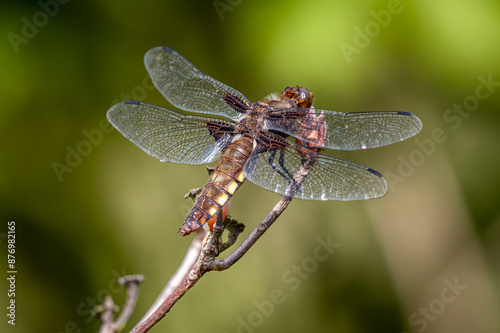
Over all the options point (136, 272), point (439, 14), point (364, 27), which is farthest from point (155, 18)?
point (439, 14)

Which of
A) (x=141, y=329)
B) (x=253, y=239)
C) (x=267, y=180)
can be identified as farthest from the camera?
(x=267, y=180)

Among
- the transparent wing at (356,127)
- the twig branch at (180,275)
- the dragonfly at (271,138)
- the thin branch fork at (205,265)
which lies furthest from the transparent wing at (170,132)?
the thin branch fork at (205,265)

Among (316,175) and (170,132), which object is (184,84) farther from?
(316,175)

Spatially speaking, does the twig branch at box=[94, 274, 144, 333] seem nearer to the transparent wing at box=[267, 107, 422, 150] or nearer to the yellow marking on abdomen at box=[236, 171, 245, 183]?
the yellow marking on abdomen at box=[236, 171, 245, 183]

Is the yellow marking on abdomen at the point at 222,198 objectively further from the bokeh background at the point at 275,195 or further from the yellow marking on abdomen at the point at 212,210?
the bokeh background at the point at 275,195

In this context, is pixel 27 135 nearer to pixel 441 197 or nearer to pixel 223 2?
pixel 223 2

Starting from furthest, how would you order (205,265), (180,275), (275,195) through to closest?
1. (275,195)
2. (180,275)
3. (205,265)

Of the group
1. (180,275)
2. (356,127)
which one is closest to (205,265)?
(180,275)

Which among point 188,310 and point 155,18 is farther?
point 155,18
